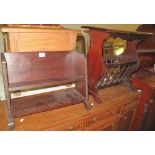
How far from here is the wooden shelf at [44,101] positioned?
1115 millimetres

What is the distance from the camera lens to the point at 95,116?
1.33m

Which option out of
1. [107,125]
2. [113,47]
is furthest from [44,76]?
[113,47]

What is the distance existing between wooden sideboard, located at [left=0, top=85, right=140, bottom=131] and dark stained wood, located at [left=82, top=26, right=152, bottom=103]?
0.11m

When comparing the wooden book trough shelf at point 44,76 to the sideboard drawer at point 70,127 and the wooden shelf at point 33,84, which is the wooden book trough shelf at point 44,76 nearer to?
the wooden shelf at point 33,84

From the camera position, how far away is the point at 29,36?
1.13m

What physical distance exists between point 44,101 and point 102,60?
1.92ft

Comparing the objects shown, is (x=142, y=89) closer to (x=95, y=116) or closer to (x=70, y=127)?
(x=95, y=116)

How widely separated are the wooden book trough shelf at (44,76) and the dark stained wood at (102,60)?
14cm

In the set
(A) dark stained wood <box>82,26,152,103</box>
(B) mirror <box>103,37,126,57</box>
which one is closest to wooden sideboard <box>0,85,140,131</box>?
(A) dark stained wood <box>82,26,152,103</box>

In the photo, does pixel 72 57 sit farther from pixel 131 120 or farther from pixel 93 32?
pixel 131 120

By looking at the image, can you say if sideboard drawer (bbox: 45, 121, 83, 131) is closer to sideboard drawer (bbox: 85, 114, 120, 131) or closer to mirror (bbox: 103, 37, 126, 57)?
sideboard drawer (bbox: 85, 114, 120, 131)

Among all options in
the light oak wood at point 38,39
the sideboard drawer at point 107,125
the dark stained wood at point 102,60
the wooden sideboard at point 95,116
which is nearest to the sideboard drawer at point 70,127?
the wooden sideboard at point 95,116

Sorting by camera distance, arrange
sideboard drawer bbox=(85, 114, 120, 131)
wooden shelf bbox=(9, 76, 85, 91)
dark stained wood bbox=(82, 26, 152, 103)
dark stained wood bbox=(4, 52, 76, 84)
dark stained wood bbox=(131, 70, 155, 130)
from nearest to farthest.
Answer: wooden shelf bbox=(9, 76, 85, 91) → dark stained wood bbox=(4, 52, 76, 84) → dark stained wood bbox=(82, 26, 152, 103) → sideboard drawer bbox=(85, 114, 120, 131) → dark stained wood bbox=(131, 70, 155, 130)

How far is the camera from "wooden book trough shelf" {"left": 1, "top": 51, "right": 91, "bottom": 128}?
1112 mm
